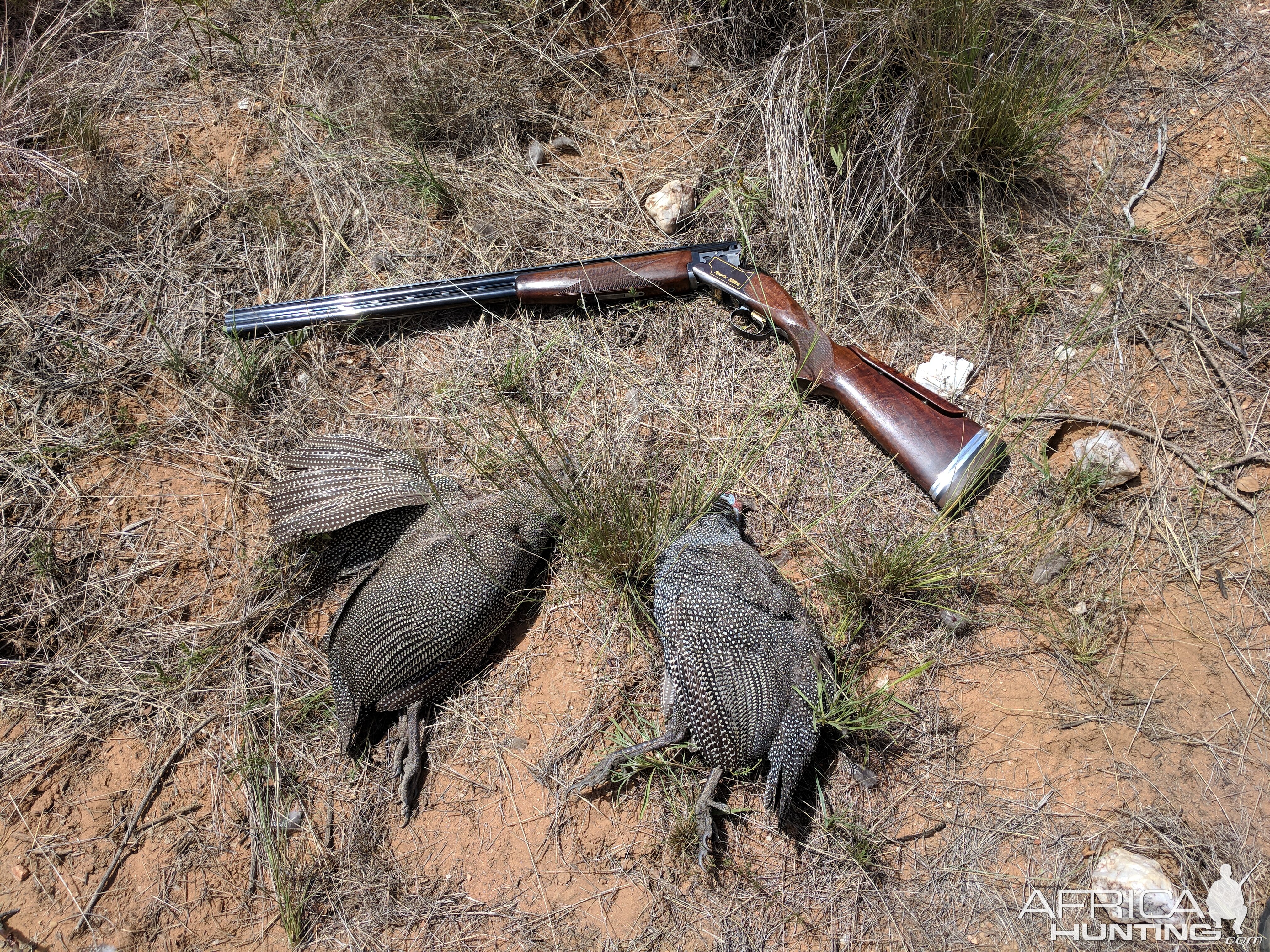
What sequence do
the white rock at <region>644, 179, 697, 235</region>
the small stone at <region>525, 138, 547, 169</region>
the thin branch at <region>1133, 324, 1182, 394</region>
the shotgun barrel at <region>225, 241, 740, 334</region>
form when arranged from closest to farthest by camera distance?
the thin branch at <region>1133, 324, 1182, 394</region> < the shotgun barrel at <region>225, 241, 740, 334</region> < the white rock at <region>644, 179, 697, 235</region> < the small stone at <region>525, 138, 547, 169</region>

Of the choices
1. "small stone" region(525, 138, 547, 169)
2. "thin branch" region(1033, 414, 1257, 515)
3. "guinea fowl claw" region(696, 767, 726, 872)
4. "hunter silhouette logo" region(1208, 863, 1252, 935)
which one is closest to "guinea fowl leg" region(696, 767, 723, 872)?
"guinea fowl claw" region(696, 767, 726, 872)

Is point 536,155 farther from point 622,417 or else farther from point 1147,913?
point 1147,913

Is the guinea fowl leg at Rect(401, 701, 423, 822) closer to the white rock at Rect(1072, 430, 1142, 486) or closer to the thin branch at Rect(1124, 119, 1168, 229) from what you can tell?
the white rock at Rect(1072, 430, 1142, 486)

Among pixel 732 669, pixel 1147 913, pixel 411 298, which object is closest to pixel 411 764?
pixel 732 669

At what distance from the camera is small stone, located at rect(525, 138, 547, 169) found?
4387 millimetres

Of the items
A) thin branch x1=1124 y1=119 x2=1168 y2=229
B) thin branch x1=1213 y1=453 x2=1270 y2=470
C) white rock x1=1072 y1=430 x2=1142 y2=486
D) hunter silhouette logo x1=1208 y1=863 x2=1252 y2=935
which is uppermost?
thin branch x1=1124 y1=119 x2=1168 y2=229

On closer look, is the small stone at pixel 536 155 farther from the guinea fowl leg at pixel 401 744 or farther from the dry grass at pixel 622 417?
the guinea fowl leg at pixel 401 744

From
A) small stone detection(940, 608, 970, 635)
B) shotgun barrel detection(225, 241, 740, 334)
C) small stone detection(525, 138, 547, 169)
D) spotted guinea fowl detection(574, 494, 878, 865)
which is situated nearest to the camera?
spotted guinea fowl detection(574, 494, 878, 865)

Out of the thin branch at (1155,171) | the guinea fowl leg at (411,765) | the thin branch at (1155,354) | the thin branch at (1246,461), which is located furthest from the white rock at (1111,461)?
the guinea fowl leg at (411,765)

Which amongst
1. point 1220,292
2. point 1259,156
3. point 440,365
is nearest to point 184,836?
point 440,365

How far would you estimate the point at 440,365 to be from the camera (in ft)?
13.3

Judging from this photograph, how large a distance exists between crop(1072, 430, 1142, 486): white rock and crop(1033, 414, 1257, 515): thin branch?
4.7 inches

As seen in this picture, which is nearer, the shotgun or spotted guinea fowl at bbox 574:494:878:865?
spotted guinea fowl at bbox 574:494:878:865

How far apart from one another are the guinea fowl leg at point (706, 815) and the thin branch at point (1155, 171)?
3475mm
